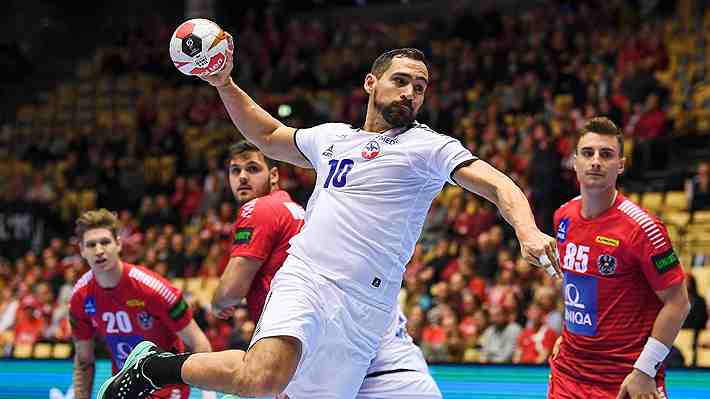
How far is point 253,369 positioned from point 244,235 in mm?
Result: 1482

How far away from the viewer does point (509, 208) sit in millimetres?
4594

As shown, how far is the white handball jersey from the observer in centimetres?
510

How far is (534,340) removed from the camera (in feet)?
34.2

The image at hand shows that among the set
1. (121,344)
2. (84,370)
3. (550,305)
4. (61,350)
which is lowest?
(61,350)

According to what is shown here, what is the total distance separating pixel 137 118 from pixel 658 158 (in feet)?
39.0

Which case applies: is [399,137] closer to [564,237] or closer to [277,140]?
[277,140]

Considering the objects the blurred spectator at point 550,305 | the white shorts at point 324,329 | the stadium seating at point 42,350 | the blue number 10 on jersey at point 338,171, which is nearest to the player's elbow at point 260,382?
the white shorts at point 324,329

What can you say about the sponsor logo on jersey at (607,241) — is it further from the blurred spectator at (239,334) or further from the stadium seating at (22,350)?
the stadium seating at (22,350)

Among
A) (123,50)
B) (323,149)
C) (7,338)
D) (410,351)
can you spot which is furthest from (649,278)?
(123,50)

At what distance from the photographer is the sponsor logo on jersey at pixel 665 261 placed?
557 centimetres

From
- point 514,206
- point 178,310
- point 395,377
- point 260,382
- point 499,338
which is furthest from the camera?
point 499,338

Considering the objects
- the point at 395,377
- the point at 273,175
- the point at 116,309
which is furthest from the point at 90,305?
the point at 395,377

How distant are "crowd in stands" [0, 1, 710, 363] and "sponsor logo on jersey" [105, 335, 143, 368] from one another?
14.0 feet

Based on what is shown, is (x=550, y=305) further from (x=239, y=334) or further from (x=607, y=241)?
(x=607, y=241)
